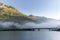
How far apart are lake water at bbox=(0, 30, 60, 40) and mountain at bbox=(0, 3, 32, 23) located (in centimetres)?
44

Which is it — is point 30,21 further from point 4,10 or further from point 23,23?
point 4,10

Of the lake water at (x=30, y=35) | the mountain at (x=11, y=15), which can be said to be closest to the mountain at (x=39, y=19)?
the mountain at (x=11, y=15)

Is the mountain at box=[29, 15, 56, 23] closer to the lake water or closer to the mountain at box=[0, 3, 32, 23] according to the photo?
the mountain at box=[0, 3, 32, 23]

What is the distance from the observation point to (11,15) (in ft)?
17.2

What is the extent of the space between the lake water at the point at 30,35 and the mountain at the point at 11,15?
0.44 metres

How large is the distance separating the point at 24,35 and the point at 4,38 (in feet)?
2.33

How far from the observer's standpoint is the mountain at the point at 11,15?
5.15 metres

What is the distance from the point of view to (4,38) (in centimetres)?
484

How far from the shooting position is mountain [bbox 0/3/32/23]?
515 centimetres

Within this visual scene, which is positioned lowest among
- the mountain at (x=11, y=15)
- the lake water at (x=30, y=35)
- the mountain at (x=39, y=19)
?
the lake water at (x=30, y=35)

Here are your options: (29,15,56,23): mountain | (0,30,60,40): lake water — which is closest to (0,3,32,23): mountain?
(29,15,56,23): mountain

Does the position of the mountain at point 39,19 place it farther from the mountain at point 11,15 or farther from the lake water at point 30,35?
the lake water at point 30,35

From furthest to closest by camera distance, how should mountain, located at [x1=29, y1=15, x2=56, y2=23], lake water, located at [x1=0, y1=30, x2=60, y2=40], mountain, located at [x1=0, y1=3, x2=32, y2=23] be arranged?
mountain, located at [x1=0, y1=3, x2=32, y2=23], mountain, located at [x1=29, y1=15, x2=56, y2=23], lake water, located at [x1=0, y1=30, x2=60, y2=40]

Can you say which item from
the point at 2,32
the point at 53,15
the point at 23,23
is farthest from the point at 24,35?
the point at 53,15
